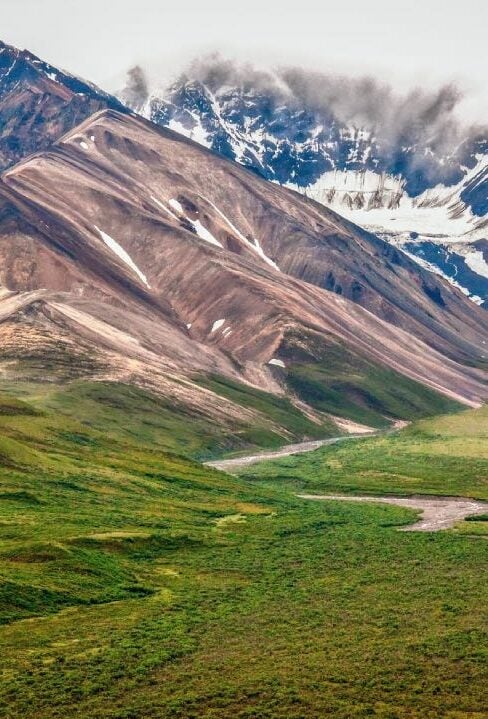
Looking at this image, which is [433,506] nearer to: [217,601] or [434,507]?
[434,507]

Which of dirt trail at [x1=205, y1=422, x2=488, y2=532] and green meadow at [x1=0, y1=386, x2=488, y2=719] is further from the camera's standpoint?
dirt trail at [x1=205, y1=422, x2=488, y2=532]

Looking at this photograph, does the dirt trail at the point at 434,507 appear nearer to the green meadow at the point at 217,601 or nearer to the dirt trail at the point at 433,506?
the dirt trail at the point at 433,506

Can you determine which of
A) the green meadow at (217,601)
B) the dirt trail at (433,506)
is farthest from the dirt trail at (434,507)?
the green meadow at (217,601)

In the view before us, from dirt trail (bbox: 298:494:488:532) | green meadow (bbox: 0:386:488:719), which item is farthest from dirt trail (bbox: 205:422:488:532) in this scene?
green meadow (bbox: 0:386:488:719)

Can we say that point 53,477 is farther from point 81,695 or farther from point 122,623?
point 81,695

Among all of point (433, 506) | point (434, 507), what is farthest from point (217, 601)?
point (433, 506)

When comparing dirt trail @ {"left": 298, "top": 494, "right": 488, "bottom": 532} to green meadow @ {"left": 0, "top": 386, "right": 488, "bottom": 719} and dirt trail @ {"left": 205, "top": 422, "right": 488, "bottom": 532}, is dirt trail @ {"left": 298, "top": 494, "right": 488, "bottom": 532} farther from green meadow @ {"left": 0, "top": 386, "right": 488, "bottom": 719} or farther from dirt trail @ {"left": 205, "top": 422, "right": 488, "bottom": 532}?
green meadow @ {"left": 0, "top": 386, "right": 488, "bottom": 719}

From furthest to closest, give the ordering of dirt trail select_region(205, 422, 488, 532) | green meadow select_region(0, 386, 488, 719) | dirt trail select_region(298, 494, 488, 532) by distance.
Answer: dirt trail select_region(205, 422, 488, 532) < dirt trail select_region(298, 494, 488, 532) < green meadow select_region(0, 386, 488, 719)
